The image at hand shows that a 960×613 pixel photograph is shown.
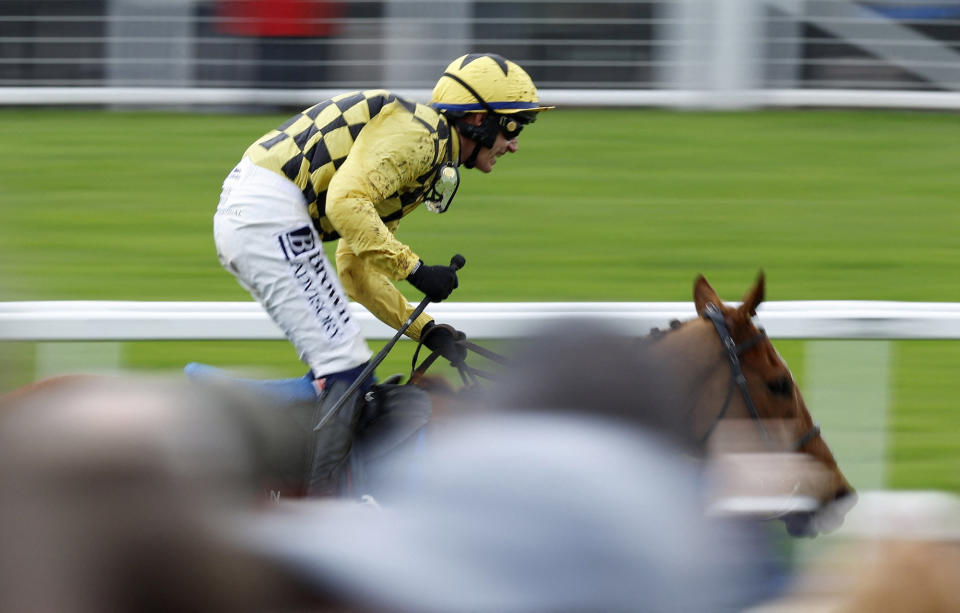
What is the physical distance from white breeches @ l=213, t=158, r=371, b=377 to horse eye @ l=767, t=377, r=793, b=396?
1.15m

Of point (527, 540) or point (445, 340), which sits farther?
point (445, 340)

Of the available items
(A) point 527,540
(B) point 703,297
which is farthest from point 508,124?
(A) point 527,540

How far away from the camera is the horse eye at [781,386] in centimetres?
401

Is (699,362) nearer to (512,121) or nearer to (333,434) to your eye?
(512,121)

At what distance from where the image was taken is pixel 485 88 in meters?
4.11

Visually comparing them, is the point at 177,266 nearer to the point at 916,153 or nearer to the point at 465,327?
the point at 465,327

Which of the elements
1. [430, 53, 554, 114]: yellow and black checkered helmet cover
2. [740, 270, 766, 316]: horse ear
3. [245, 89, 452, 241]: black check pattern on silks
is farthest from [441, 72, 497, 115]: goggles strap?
[740, 270, 766, 316]: horse ear

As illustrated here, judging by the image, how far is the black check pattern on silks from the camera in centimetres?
399

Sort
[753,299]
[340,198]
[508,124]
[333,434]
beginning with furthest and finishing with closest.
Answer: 1. [508,124]
2. [753,299]
3. [340,198]
4. [333,434]

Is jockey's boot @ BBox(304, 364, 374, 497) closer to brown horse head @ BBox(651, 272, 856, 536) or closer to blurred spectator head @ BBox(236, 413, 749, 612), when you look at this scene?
brown horse head @ BBox(651, 272, 856, 536)

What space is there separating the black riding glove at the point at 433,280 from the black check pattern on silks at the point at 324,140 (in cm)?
29

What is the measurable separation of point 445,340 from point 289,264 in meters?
0.49

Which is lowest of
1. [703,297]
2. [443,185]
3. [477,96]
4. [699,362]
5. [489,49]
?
[699,362]

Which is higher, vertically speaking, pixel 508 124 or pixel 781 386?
pixel 508 124
